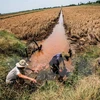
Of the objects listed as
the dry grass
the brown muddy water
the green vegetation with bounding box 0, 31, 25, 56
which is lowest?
the brown muddy water

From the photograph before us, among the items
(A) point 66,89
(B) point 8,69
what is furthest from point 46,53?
(A) point 66,89

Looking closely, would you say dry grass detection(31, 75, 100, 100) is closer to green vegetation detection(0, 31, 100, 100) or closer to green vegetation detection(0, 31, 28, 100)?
green vegetation detection(0, 31, 100, 100)

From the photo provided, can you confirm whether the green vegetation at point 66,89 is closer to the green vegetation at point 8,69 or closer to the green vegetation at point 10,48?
the green vegetation at point 8,69

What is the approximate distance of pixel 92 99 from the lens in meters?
5.47

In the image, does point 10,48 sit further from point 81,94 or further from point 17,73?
point 81,94

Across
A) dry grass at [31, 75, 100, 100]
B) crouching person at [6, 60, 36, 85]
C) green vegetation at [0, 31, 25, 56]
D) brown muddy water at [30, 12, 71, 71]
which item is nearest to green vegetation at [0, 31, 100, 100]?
dry grass at [31, 75, 100, 100]

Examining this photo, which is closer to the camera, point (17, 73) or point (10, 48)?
point (17, 73)

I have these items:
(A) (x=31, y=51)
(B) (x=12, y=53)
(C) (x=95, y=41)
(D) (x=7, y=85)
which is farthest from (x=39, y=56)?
(D) (x=7, y=85)

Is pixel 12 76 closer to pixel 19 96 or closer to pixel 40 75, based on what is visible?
pixel 19 96

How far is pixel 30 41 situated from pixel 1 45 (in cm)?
623

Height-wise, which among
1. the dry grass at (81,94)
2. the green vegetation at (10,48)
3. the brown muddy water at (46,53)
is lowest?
the brown muddy water at (46,53)

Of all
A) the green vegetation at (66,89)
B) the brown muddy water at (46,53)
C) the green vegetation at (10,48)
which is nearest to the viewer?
the green vegetation at (66,89)

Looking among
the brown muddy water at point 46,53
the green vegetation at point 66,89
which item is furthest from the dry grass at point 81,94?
the brown muddy water at point 46,53

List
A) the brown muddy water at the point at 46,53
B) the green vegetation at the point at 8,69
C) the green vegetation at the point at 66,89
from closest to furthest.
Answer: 1. the green vegetation at the point at 66,89
2. the green vegetation at the point at 8,69
3. the brown muddy water at the point at 46,53
